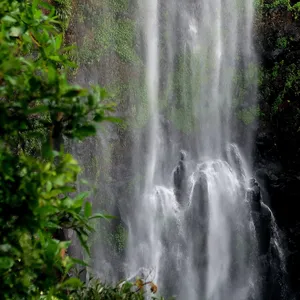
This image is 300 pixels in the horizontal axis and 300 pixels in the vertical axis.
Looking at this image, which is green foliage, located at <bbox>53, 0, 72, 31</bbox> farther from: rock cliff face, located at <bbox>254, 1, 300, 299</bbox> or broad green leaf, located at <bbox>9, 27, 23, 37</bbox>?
broad green leaf, located at <bbox>9, 27, 23, 37</bbox>

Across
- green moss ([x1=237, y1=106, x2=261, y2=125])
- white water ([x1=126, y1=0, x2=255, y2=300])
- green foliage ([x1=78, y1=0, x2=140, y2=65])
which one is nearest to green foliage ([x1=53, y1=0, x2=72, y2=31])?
green foliage ([x1=78, y1=0, x2=140, y2=65])

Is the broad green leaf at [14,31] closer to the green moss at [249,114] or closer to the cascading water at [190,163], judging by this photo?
the cascading water at [190,163]

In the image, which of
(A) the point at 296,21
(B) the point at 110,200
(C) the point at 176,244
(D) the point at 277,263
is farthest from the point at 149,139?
(A) the point at 296,21

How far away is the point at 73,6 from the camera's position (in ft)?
34.9

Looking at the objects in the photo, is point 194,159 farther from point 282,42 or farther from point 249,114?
point 282,42

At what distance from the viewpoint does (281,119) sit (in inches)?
484

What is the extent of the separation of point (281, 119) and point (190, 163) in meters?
2.89

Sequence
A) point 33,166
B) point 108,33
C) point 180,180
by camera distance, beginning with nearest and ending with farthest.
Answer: point 33,166 → point 108,33 → point 180,180

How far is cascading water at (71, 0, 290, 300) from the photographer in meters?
10.8

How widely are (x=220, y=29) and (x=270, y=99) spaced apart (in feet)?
8.29

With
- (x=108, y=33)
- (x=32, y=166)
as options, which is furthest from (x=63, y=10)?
(x=32, y=166)

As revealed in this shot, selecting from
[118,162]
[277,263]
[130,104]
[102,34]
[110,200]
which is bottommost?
[277,263]

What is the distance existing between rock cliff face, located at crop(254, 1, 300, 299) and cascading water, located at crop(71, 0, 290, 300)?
0.38 meters

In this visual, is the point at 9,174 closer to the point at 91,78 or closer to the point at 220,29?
the point at 91,78
